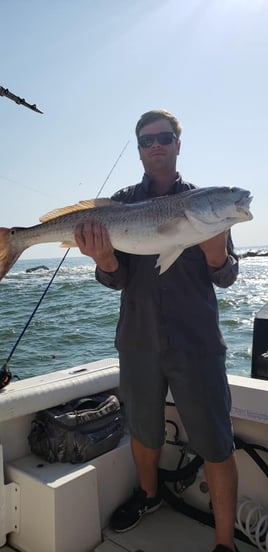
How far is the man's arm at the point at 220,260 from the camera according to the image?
292cm

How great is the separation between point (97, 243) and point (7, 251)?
0.70m

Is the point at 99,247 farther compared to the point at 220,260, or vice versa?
the point at 99,247

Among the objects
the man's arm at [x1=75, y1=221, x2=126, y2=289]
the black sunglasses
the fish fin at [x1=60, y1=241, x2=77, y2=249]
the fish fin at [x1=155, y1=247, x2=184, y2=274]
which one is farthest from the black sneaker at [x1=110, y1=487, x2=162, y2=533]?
the black sunglasses

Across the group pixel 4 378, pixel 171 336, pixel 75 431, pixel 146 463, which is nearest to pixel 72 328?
pixel 4 378

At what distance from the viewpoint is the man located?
115 inches

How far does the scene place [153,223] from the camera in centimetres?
305

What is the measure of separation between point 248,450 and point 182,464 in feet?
2.35

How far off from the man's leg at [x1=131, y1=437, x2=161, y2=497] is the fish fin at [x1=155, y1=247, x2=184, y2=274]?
1.42 meters

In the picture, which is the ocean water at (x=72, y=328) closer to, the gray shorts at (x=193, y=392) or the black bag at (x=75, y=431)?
the black bag at (x=75, y=431)

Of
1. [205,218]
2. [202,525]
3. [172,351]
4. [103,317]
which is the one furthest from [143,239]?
[103,317]

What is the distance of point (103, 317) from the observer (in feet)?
53.1

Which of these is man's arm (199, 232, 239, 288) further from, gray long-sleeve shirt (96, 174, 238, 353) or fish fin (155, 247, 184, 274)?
fish fin (155, 247, 184, 274)

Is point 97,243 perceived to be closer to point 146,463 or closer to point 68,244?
point 68,244

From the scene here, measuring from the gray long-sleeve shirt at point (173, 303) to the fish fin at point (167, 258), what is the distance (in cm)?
18
